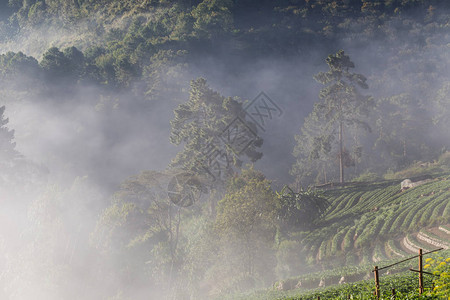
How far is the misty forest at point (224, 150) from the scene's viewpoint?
52000mm

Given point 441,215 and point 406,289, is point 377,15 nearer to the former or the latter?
point 441,215

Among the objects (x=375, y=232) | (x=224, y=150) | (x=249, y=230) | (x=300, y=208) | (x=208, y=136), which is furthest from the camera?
(x=224, y=150)

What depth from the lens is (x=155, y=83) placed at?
110 m

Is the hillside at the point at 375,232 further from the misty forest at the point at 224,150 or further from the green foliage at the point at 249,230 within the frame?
the green foliage at the point at 249,230

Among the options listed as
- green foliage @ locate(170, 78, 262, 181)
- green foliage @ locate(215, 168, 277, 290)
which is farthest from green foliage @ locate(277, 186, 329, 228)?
green foliage @ locate(170, 78, 262, 181)

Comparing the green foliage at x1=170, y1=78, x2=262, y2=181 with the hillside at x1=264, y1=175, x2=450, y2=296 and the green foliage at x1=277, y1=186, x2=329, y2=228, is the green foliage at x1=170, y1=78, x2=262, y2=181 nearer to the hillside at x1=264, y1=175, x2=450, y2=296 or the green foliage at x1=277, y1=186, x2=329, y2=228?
the green foliage at x1=277, y1=186, x2=329, y2=228

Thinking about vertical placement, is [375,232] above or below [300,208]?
below

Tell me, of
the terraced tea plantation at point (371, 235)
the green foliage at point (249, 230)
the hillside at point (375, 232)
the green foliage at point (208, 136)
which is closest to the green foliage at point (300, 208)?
the terraced tea plantation at point (371, 235)

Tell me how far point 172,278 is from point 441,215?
3524cm

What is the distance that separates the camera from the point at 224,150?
69.1m

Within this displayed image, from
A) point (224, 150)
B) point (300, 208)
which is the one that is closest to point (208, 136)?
point (224, 150)

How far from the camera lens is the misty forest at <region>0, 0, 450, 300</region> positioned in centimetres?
5200

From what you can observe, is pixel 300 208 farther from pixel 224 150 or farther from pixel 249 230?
pixel 224 150

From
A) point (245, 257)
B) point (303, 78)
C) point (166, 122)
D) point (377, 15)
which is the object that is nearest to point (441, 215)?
point (245, 257)
